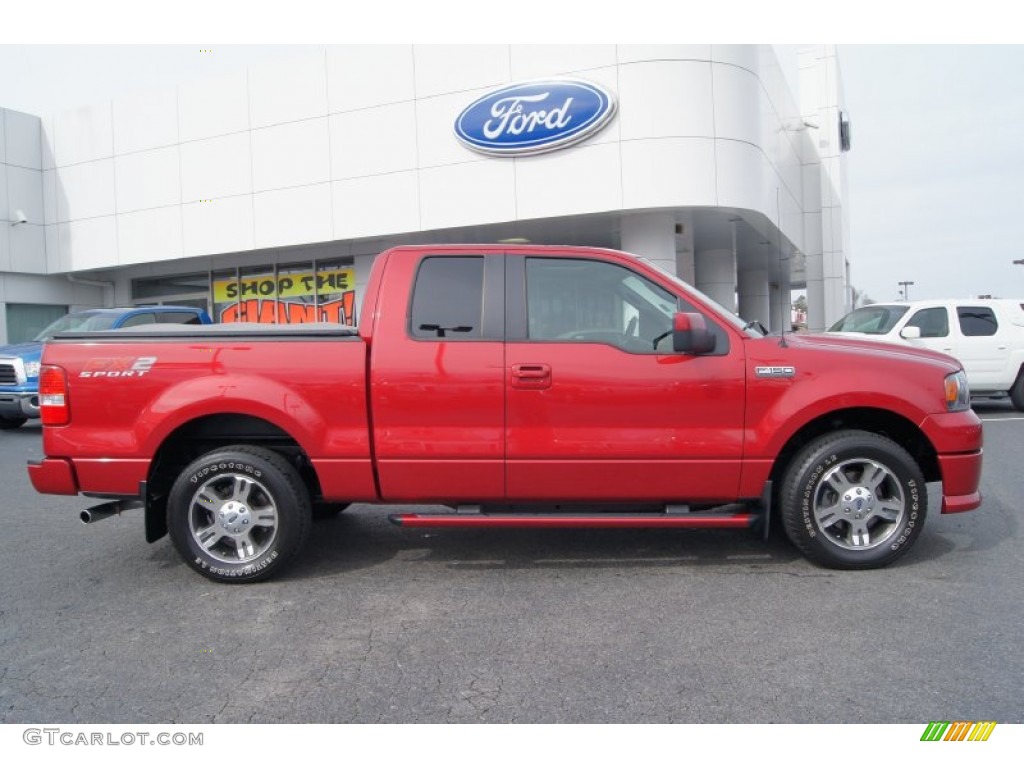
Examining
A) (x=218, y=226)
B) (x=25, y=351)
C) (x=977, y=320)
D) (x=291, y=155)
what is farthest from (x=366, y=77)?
(x=977, y=320)

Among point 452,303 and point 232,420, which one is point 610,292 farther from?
point 232,420

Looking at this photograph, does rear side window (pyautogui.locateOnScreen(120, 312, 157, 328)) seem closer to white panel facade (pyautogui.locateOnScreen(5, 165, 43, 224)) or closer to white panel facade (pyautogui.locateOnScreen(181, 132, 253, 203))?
white panel facade (pyautogui.locateOnScreen(181, 132, 253, 203))

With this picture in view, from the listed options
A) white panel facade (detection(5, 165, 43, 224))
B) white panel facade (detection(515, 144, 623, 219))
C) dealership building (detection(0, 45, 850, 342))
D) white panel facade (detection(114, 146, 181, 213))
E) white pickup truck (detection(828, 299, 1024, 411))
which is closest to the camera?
white pickup truck (detection(828, 299, 1024, 411))

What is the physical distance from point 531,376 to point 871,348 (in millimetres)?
2091

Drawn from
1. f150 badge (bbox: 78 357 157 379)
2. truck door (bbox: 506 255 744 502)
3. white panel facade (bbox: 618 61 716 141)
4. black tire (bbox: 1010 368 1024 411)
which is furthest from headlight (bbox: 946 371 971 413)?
white panel facade (bbox: 618 61 716 141)

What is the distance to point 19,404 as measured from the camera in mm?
11391

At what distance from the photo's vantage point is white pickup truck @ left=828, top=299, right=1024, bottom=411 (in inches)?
455

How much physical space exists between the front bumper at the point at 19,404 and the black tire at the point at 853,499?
11.2 meters

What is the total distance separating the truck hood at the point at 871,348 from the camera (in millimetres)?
4449

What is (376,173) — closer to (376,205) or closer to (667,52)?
(376,205)

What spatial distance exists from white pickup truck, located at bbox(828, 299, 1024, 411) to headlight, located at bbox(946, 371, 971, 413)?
730 centimetres

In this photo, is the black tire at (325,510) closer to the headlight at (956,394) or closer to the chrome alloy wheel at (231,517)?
the chrome alloy wheel at (231,517)

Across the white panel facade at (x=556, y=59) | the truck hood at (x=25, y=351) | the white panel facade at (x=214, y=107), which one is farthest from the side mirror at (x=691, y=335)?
the white panel facade at (x=214, y=107)

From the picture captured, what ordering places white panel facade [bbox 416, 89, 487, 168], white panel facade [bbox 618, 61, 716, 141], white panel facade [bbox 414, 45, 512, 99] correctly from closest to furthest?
white panel facade [bbox 618, 61, 716, 141] → white panel facade [bbox 414, 45, 512, 99] → white panel facade [bbox 416, 89, 487, 168]
